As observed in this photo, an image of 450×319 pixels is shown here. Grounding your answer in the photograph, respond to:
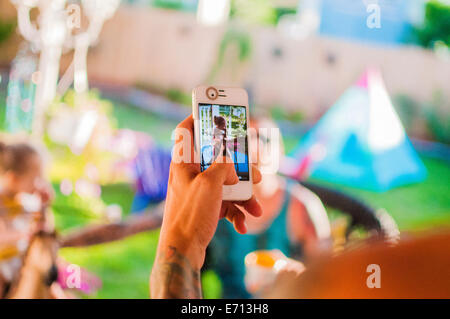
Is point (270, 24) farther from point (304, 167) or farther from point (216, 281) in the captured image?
point (216, 281)

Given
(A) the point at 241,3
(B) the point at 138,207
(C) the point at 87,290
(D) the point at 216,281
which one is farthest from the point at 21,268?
(A) the point at 241,3

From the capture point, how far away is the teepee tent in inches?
62.0

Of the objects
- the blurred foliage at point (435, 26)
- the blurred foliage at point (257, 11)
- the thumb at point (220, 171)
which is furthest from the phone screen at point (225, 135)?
the blurred foliage at point (435, 26)

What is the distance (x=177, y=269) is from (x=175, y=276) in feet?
0.06

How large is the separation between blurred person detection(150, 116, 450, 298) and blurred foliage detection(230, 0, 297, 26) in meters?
0.76

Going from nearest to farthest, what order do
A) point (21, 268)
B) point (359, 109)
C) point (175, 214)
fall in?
point (175, 214) < point (21, 268) < point (359, 109)

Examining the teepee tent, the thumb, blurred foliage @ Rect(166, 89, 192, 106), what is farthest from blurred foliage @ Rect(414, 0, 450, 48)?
the thumb

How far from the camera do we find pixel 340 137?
62.9 inches

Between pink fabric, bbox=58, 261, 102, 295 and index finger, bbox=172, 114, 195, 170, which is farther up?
index finger, bbox=172, 114, 195, 170

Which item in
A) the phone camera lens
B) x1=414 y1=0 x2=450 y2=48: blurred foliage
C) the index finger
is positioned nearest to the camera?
the index finger

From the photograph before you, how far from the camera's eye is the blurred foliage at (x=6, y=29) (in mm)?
1562

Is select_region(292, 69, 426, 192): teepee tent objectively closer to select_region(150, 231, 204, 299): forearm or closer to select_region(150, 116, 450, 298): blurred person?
select_region(150, 116, 450, 298): blurred person

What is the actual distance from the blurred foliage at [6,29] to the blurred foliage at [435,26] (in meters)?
1.48

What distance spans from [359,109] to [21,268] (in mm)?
1332
